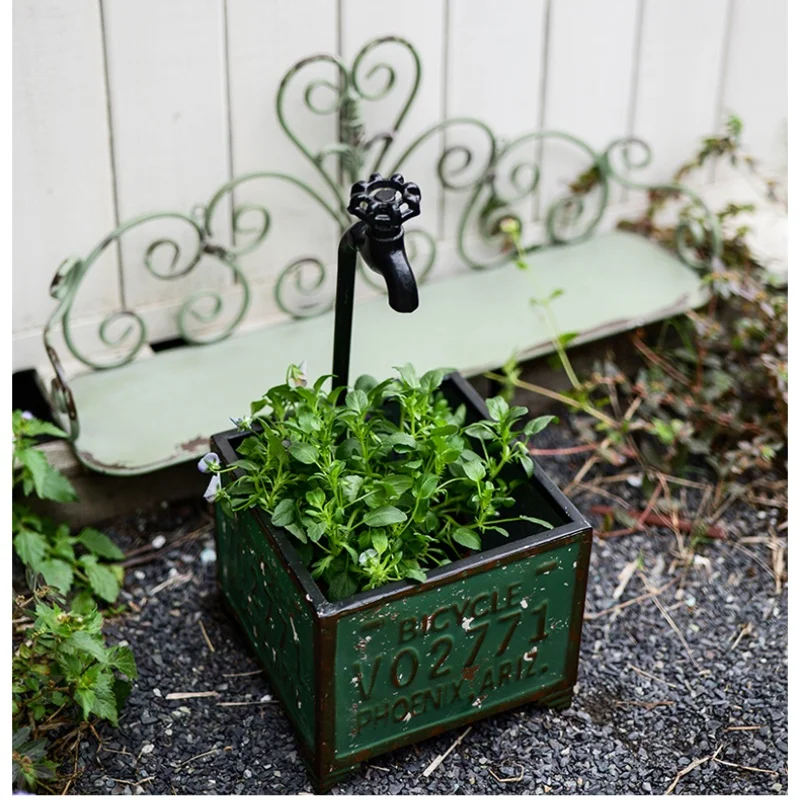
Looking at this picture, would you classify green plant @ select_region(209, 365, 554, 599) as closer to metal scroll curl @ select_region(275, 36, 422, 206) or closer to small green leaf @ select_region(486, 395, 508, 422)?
small green leaf @ select_region(486, 395, 508, 422)

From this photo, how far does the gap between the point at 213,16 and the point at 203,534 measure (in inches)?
37.3

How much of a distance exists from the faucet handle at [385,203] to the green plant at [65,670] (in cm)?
72

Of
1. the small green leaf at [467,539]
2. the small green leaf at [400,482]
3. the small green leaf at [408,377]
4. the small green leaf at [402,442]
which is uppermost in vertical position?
the small green leaf at [408,377]

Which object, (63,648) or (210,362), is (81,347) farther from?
(63,648)

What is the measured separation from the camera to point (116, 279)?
249 centimetres

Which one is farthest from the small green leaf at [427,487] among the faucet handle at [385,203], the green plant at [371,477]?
the faucet handle at [385,203]

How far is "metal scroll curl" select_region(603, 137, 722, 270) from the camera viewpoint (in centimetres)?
→ 285

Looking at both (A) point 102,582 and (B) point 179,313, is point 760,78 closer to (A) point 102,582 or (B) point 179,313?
(B) point 179,313

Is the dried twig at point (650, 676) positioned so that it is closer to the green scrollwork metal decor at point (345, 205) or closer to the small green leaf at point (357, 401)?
the small green leaf at point (357, 401)

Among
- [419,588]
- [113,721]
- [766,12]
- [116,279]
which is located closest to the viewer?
[419,588]

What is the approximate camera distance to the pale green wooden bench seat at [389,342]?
7.68 ft

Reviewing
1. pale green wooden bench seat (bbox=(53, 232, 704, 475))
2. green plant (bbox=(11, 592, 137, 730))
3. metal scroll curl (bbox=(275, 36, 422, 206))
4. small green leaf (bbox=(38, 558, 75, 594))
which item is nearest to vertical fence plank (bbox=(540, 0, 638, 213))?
pale green wooden bench seat (bbox=(53, 232, 704, 475))

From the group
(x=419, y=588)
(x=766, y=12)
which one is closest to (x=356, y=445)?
(x=419, y=588)

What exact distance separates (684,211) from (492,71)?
56 centimetres
